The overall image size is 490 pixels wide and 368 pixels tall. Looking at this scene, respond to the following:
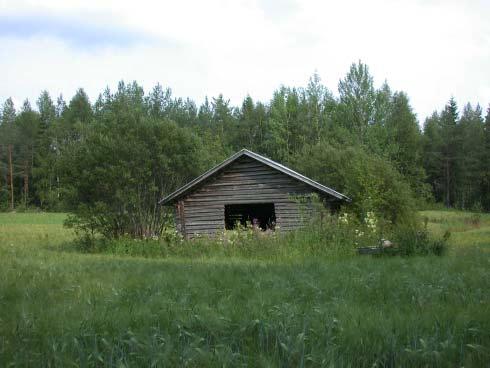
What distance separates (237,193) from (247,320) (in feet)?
53.7

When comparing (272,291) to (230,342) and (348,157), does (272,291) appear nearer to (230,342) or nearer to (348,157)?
(230,342)

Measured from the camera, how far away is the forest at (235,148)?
22359 millimetres

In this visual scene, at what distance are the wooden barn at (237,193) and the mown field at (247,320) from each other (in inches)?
462

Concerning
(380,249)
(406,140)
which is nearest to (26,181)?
(406,140)

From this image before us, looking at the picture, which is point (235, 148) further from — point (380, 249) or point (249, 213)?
point (380, 249)

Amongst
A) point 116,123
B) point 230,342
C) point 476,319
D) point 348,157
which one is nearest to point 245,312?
point 230,342

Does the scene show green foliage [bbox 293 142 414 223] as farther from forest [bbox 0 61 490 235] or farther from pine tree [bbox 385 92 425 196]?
pine tree [bbox 385 92 425 196]

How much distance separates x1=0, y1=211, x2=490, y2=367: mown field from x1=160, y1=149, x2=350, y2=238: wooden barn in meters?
11.7

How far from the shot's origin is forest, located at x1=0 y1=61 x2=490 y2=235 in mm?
22359

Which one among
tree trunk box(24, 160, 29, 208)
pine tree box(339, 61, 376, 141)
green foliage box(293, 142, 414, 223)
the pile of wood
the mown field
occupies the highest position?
pine tree box(339, 61, 376, 141)

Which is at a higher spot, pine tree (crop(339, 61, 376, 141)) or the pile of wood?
pine tree (crop(339, 61, 376, 141))

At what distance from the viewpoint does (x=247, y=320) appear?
5.74 m

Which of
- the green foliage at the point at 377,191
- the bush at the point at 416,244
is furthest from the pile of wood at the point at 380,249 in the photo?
the green foliage at the point at 377,191

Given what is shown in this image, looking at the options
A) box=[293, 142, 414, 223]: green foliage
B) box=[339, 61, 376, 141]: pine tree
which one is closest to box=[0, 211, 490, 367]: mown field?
box=[293, 142, 414, 223]: green foliage
